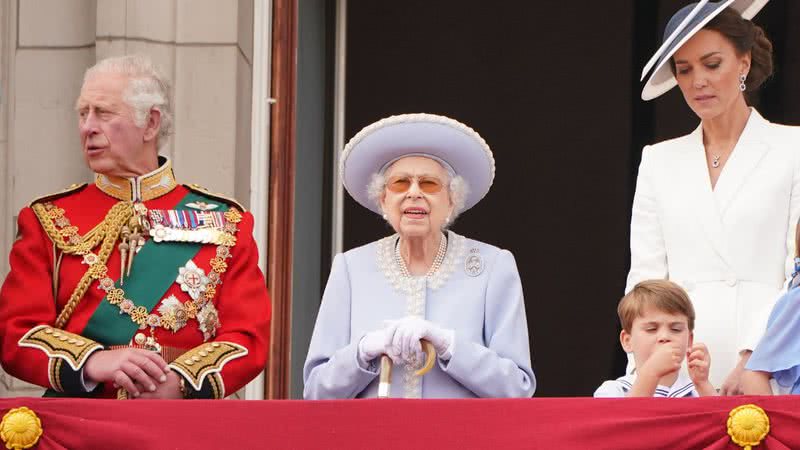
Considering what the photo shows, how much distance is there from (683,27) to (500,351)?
52.0 inches

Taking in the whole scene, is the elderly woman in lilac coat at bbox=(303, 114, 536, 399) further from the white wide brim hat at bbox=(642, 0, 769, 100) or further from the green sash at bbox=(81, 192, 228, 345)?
the white wide brim hat at bbox=(642, 0, 769, 100)

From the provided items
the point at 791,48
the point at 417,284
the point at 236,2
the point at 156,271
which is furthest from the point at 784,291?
the point at 791,48

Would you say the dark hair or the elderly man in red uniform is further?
the dark hair

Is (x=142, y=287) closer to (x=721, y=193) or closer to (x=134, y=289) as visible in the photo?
(x=134, y=289)

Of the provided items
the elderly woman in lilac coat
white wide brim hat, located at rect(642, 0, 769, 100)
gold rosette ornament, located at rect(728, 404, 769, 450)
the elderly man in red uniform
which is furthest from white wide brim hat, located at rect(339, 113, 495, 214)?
gold rosette ornament, located at rect(728, 404, 769, 450)

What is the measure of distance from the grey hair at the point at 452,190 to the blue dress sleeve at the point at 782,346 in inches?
34.7

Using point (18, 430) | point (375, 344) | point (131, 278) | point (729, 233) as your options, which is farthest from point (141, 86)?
point (729, 233)

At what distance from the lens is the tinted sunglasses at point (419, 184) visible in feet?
19.3

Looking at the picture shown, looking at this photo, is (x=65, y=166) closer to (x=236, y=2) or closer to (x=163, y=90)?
(x=236, y=2)

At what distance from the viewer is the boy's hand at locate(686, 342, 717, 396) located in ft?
19.1

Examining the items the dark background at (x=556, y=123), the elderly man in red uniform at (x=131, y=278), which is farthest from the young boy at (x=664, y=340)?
the dark background at (x=556, y=123)

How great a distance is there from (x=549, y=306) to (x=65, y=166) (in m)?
2.87

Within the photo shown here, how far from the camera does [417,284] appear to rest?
5898 mm

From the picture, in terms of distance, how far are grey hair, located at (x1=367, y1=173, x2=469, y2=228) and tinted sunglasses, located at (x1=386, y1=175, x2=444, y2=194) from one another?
0.05 meters
